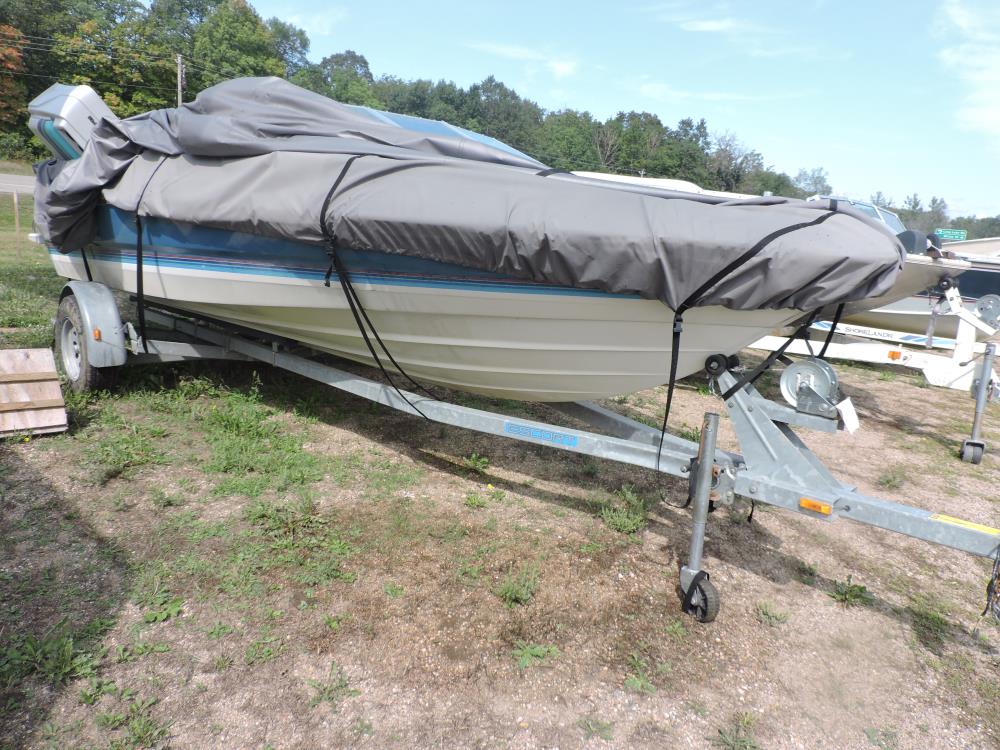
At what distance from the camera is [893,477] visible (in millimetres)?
4473

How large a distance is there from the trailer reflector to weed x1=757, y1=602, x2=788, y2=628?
60cm

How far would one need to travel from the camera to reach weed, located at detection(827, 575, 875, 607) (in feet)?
9.62

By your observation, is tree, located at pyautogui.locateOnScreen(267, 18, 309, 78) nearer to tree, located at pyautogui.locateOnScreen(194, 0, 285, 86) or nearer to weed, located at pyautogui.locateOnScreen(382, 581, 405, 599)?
tree, located at pyautogui.locateOnScreen(194, 0, 285, 86)

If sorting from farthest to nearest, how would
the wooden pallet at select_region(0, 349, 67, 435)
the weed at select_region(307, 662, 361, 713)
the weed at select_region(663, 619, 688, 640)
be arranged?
1. the wooden pallet at select_region(0, 349, 67, 435)
2. the weed at select_region(663, 619, 688, 640)
3. the weed at select_region(307, 662, 361, 713)

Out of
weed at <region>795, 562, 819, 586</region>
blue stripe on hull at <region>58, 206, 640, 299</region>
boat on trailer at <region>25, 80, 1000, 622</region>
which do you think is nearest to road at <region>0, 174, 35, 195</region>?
blue stripe on hull at <region>58, 206, 640, 299</region>

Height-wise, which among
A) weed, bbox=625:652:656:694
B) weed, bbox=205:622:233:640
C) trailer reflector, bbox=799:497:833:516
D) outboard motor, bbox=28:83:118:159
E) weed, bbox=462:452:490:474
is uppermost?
outboard motor, bbox=28:83:118:159

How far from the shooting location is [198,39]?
47.5 m

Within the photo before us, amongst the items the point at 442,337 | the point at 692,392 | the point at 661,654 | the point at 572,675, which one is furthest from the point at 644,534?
the point at 692,392

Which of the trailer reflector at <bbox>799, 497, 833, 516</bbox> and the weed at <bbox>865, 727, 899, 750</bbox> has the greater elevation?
the trailer reflector at <bbox>799, 497, 833, 516</bbox>

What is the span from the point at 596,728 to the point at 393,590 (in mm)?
991

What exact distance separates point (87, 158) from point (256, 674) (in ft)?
11.2

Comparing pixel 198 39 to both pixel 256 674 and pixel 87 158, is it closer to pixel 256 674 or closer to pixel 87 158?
pixel 87 158

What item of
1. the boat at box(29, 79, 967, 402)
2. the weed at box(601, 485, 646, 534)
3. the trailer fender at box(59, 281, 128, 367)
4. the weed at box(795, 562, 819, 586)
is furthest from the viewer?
the trailer fender at box(59, 281, 128, 367)

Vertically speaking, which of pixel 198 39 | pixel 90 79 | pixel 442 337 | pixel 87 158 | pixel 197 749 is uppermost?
pixel 198 39
